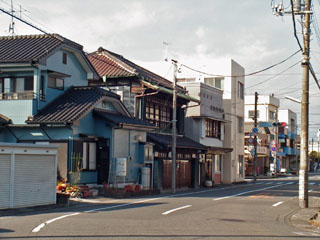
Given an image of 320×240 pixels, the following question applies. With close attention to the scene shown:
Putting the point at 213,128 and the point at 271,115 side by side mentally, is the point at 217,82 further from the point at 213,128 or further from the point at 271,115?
the point at 271,115

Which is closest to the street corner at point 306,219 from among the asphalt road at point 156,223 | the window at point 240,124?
the asphalt road at point 156,223

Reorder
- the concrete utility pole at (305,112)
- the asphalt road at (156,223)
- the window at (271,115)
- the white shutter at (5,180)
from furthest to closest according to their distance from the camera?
the window at (271,115)
the concrete utility pole at (305,112)
the white shutter at (5,180)
the asphalt road at (156,223)

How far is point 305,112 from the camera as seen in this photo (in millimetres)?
21203

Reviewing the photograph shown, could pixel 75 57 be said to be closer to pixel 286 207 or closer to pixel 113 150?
pixel 113 150

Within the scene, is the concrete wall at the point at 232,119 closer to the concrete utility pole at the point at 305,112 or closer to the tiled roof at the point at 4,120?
the tiled roof at the point at 4,120

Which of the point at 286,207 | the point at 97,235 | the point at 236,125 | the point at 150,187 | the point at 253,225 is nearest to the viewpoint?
the point at 97,235

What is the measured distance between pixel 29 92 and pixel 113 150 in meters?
5.57

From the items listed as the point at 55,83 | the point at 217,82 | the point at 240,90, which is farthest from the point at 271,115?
the point at 55,83

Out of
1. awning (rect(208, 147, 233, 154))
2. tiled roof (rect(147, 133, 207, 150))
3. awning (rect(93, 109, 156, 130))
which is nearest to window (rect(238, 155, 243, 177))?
awning (rect(208, 147, 233, 154))

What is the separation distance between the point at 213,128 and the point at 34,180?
27990 mm

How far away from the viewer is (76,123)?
25.5 metres

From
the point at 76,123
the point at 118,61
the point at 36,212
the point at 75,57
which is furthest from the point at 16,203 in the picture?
the point at 118,61

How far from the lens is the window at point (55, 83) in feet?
88.9

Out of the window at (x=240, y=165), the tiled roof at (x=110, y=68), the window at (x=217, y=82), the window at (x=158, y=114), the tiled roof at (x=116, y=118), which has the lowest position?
the window at (x=240, y=165)
